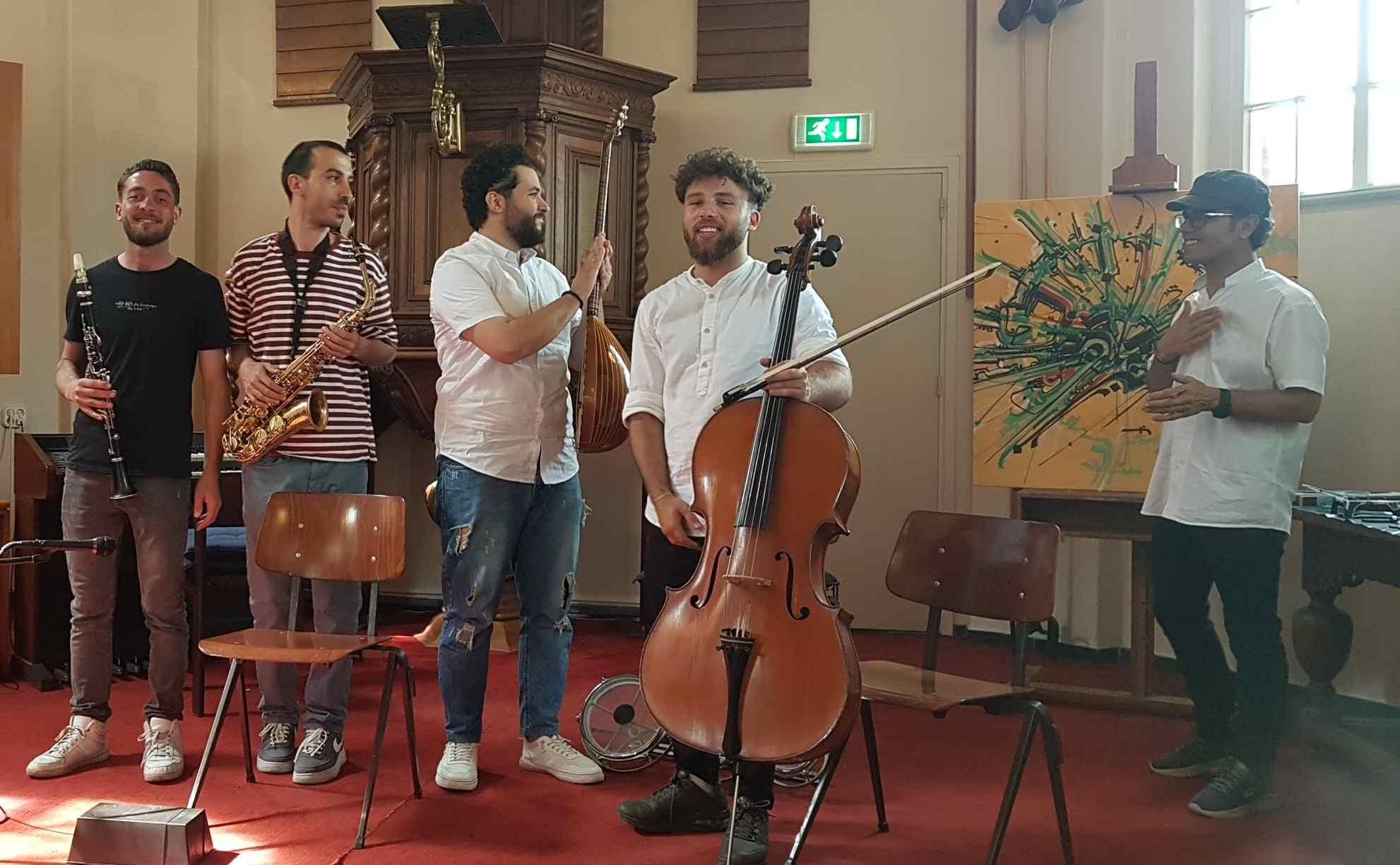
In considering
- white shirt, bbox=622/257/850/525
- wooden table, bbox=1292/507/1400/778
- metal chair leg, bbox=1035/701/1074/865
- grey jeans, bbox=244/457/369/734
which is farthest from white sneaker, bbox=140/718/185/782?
wooden table, bbox=1292/507/1400/778

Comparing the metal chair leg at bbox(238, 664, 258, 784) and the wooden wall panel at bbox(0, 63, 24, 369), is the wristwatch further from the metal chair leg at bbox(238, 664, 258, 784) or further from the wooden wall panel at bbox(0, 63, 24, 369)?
the wooden wall panel at bbox(0, 63, 24, 369)

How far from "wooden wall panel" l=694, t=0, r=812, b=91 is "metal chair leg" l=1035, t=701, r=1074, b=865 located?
151 inches

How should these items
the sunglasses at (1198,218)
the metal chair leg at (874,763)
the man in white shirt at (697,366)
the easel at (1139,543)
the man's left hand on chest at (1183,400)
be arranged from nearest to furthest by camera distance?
the man in white shirt at (697,366) → the metal chair leg at (874,763) → the man's left hand on chest at (1183,400) → the sunglasses at (1198,218) → the easel at (1139,543)

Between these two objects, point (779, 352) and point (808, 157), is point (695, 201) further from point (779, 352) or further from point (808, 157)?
point (808, 157)

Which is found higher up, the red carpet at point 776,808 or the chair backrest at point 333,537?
the chair backrest at point 333,537

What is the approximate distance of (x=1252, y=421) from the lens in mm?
3088

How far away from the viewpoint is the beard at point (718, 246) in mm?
2709

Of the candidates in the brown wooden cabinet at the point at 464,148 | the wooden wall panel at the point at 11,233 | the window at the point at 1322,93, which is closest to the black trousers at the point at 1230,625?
the window at the point at 1322,93

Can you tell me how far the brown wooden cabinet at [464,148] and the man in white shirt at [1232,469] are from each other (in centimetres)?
262

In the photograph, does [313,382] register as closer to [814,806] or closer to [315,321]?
[315,321]

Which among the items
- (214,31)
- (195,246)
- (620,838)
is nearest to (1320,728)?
(620,838)

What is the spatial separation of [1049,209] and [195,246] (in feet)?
13.7

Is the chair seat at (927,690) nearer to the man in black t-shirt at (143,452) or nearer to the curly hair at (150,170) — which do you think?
the man in black t-shirt at (143,452)

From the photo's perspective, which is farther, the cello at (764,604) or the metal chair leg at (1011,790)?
the metal chair leg at (1011,790)
